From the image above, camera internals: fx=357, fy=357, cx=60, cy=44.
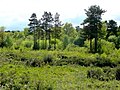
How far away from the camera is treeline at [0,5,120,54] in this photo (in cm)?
7706

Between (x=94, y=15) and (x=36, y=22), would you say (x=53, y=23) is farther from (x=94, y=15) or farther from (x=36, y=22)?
(x=94, y=15)

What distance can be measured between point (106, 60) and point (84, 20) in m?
30.3

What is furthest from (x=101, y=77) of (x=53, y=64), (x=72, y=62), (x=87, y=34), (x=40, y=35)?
(x=40, y=35)

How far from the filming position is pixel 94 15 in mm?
77688

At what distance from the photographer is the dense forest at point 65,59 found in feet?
80.1

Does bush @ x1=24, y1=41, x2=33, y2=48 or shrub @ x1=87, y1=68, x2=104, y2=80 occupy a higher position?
bush @ x1=24, y1=41, x2=33, y2=48

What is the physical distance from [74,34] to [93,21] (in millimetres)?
56041

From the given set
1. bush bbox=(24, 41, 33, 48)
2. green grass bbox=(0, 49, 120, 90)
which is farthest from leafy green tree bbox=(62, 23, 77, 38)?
green grass bbox=(0, 49, 120, 90)

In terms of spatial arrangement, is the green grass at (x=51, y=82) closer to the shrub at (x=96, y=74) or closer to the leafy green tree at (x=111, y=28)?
the shrub at (x=96, y=74)

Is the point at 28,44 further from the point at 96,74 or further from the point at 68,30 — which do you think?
the point at 96,74

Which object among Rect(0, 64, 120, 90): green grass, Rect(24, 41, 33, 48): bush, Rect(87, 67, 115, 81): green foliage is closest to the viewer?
Rect(0, 64, 120, 90): green grass

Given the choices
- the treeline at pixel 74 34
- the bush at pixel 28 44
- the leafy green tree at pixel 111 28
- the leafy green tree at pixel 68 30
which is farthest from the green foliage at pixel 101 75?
the leafy green tree at pixel 68 30

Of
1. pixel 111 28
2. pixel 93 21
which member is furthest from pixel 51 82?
pixel 111 28

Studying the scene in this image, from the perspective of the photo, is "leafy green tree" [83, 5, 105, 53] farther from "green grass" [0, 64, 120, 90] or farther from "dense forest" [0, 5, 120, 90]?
"green grass" [0, 64, 120, 90]
